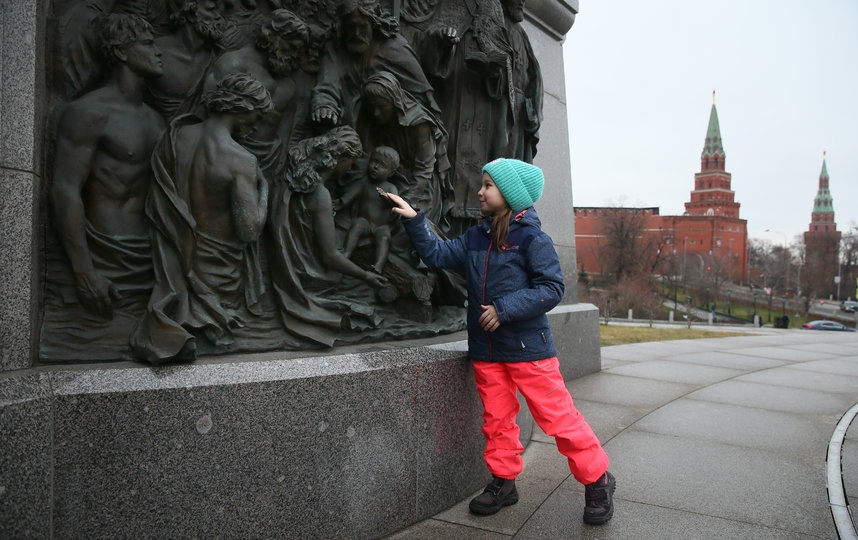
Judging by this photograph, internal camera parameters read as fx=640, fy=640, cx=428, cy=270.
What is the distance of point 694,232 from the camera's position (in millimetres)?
81938

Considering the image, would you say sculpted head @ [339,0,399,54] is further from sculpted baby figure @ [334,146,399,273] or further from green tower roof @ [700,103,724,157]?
green tower roof @ [700,103,724,157]

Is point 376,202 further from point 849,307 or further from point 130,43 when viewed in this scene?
point 849,307

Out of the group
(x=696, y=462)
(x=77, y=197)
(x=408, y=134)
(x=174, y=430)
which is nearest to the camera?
(x=174, y=430)

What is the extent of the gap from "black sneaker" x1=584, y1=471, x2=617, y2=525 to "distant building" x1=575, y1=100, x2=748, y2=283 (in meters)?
57.2

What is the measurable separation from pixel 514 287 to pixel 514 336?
24 centimetres

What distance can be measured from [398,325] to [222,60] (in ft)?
5.48

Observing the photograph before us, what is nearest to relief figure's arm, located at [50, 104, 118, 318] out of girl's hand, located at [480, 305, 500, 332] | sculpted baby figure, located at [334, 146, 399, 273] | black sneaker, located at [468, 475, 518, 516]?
sculpted baby figure, located at [334, 146, 399, 273]

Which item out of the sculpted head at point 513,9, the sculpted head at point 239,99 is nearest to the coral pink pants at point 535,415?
the sculpted head at point 239,99

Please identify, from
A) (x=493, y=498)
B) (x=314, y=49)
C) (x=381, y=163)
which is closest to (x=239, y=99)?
(x=314, y=49)

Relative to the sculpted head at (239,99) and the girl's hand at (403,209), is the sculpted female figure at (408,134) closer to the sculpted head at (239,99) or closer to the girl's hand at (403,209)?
the girl's hand at (403,209)

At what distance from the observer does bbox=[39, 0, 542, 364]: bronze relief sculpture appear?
2777 mm

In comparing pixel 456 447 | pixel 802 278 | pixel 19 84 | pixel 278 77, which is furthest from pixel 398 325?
pixel 802 278

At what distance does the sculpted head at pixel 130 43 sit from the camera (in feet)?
9.36

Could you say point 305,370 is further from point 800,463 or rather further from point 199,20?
point 800,463
